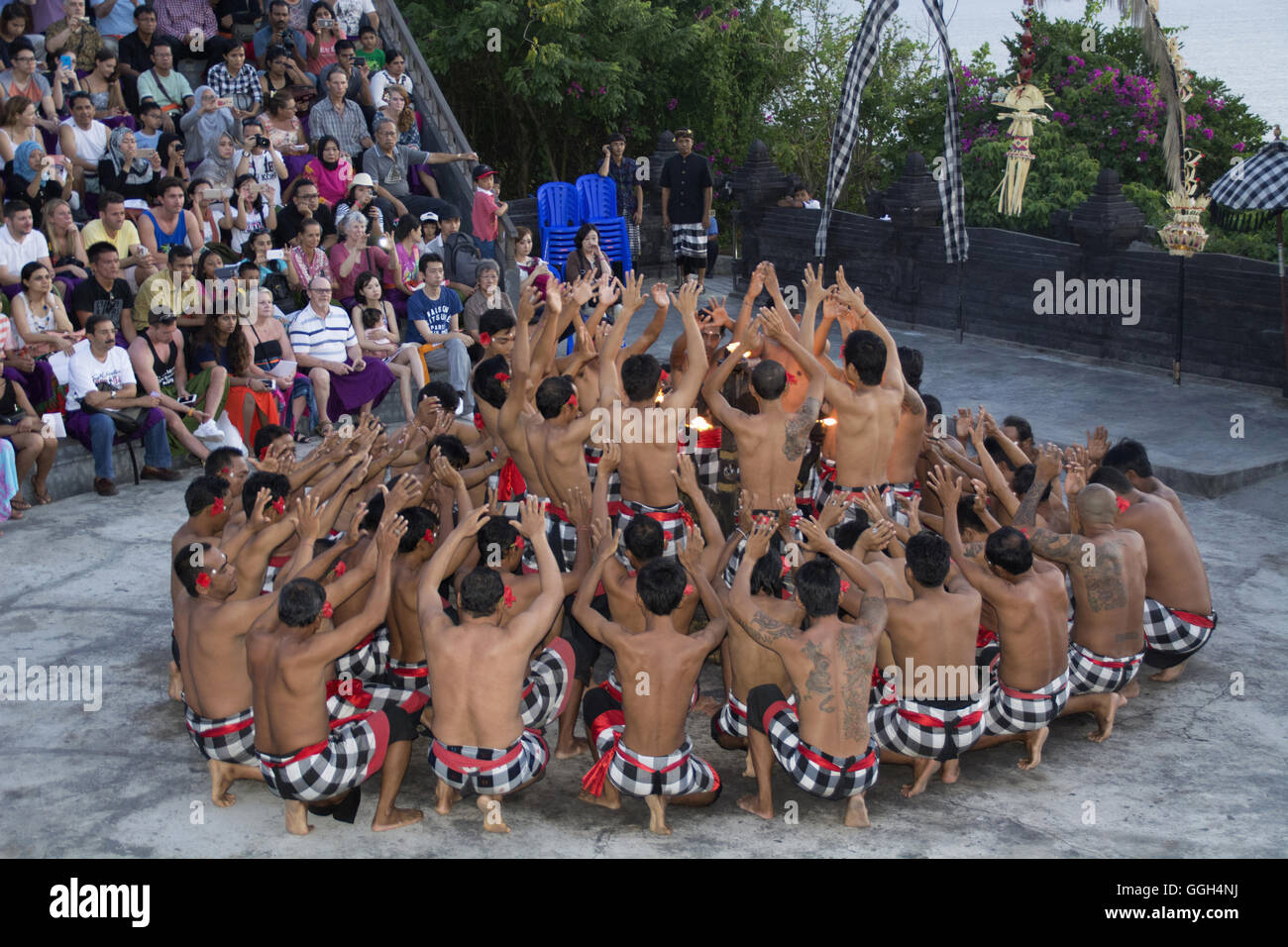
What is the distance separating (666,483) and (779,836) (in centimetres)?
252

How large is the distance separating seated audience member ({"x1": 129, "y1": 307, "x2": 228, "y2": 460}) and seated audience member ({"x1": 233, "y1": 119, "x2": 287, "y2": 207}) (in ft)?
8.78

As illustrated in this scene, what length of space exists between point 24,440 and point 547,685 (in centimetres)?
592

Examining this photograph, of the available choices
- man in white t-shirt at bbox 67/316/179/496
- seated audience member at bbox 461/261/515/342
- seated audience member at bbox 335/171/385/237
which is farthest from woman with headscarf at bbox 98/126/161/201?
seated audience member at bbox 461/261/515/342

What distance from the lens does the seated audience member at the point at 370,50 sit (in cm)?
1683

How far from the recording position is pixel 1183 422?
12875mm

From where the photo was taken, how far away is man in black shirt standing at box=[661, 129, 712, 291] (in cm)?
1742

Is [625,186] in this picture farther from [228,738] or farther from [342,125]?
[228,738]

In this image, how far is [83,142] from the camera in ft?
44.5

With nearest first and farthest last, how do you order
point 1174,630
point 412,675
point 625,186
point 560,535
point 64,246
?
point 412,675
point 1174,630
point 560,535
point 64,246
point 625,186

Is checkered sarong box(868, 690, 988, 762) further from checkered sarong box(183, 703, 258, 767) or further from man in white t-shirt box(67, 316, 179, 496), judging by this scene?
man in white t-shirt box(67, 316, 179, 496)

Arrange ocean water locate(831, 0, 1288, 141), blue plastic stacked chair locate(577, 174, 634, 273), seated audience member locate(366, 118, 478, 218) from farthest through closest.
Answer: ocean water locate(831, 0, 1288, 141) < blue plastic stacked chair locate(577, 174, 634, 273) < seated audience member locate(366, 118, 478, 218)

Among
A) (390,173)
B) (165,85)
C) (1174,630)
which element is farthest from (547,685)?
(165,85)

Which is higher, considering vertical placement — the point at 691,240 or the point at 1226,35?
the point at 1226,35


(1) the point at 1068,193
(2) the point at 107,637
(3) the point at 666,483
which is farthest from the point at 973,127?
(2) the point at 107,637
